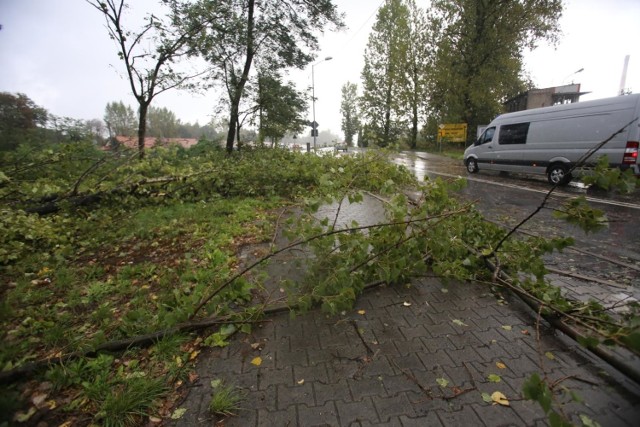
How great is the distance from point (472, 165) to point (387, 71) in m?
21.1

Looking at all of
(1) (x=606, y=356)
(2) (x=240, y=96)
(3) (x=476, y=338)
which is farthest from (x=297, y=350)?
(2) (x=240, y=96)

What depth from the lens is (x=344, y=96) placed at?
59781mm

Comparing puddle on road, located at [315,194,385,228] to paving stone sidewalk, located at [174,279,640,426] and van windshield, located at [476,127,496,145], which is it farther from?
van windshield, located at [476,127,496,145]

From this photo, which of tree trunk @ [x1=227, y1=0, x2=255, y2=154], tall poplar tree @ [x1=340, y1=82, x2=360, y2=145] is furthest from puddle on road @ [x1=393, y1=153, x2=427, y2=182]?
tall poplar tree @ [x1=340, y1=82, x2=360, y2=145]

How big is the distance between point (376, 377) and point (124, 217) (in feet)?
20.1

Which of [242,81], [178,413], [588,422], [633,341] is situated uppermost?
[242,81]

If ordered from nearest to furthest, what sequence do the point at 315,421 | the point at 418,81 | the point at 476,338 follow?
the point at 315,421, the point at 476,338, the point at 418,81

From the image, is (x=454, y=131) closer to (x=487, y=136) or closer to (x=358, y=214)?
(x=487, y=136)

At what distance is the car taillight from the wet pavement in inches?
337

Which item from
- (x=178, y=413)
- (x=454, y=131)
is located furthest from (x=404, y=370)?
(x=454, y=131)

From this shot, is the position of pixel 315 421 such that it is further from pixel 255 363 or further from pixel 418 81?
pixel 418 81

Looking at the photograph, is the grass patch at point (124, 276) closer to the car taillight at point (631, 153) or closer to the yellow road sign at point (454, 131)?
the car taillight at point (631, 153)

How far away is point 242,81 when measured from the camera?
14570 mm

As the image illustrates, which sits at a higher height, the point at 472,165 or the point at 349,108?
the point at 349,108
